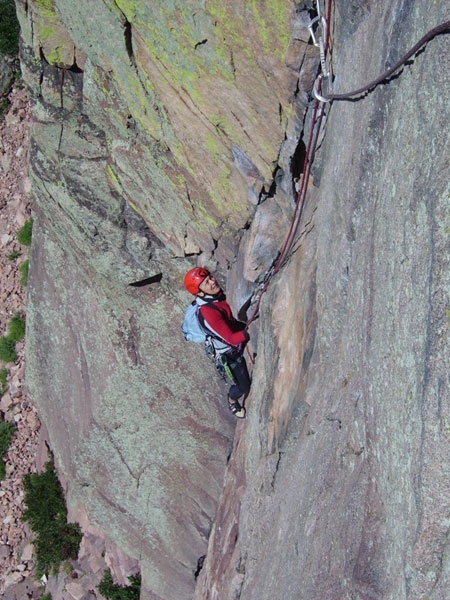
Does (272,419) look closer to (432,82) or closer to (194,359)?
(194,359)

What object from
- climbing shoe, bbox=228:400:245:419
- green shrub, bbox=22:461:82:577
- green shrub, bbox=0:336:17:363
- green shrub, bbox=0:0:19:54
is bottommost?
green shrub, bbox=22:461:82:577

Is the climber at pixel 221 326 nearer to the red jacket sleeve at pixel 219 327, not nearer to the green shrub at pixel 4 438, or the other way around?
the red jacket sleeve at pixel 219 327

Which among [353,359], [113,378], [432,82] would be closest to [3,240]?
[113,378]

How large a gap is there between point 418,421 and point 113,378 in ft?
20.6

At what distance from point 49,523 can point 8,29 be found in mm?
9720

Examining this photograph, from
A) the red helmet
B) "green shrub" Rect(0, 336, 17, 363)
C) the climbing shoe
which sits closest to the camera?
the red helmet

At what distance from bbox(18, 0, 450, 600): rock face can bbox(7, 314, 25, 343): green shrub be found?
9.02 ft

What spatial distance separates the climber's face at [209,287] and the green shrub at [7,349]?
23.2 ft

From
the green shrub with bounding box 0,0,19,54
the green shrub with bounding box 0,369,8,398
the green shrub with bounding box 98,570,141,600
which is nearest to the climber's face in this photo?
A: the green shrub with bounding box 98,570,141,600

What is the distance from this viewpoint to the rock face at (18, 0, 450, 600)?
3.40 meters

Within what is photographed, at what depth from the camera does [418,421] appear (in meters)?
3.26

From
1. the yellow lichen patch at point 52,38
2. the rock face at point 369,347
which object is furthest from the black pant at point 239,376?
the yellow lichen patch at point 52,38

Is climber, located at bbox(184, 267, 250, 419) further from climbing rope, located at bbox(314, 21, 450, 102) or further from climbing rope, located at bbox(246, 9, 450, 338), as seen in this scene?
climbing rope, located at bbox(314, 21, 450, 102)

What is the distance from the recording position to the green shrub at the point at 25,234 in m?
13.2
